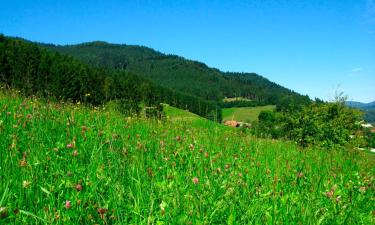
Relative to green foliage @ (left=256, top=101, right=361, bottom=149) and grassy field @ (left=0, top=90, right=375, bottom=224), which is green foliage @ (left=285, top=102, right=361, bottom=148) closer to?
green foliage @ (left=256, top=101, right=361, bottom=149)

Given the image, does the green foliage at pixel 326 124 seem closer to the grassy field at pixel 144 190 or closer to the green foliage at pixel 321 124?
the green foliage at pixel 321 124

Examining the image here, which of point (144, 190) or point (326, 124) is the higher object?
point (144, 190)

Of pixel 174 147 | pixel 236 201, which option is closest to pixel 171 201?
pixel 236 201

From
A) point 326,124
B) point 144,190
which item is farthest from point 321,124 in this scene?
point 144,190

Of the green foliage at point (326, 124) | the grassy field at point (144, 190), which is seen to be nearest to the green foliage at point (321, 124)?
the green foliage at point (326, 124)

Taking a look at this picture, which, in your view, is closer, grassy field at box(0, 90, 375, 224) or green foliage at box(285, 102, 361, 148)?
grassy field at box(0, 90, 375, 224)

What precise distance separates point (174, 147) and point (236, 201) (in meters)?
2.22

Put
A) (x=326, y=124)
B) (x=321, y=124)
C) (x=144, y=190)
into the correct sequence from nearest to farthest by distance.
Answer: (x=144, y=190) < (x=321, y=124) < (x=326, y=124)

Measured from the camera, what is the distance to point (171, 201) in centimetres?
247

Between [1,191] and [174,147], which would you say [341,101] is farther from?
[1,191]

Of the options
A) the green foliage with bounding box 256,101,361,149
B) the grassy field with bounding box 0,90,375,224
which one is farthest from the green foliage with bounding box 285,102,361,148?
the grassy field with bounding box 0,90,375,224

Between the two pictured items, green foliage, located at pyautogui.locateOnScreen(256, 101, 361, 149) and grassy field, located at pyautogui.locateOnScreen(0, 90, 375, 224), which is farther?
green foliage, located at pyautogui.locateOnScreen(256, 101, 361, 149)

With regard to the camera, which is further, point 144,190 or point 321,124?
point 321,124

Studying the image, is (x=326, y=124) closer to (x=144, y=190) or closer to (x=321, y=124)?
(x=321, y=124)
